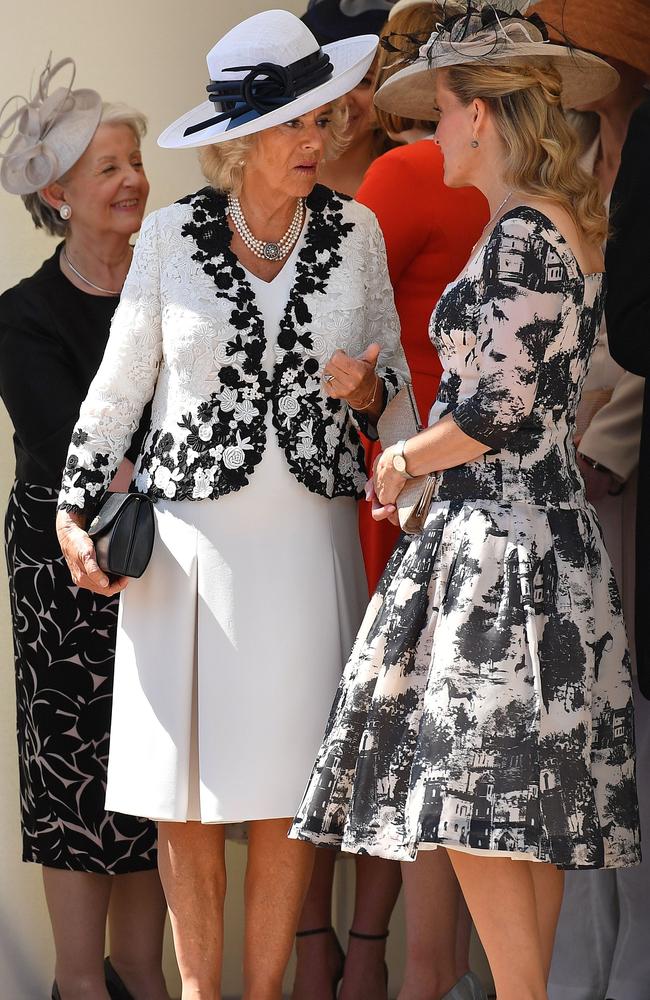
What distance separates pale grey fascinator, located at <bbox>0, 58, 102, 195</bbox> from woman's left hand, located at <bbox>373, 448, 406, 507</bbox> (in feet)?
5.07

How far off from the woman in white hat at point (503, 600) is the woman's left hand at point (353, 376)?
0.15m

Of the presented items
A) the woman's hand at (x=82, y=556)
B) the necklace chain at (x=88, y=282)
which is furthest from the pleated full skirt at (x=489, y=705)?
the necklace chain at (x=88, y=282)

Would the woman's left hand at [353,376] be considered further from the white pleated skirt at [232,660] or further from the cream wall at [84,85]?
the cream wall at [84,85]

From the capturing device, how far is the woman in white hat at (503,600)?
2551 mm

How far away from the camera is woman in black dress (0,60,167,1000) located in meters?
3.64

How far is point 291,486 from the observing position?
290 centimetres

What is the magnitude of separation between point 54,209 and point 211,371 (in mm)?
1243

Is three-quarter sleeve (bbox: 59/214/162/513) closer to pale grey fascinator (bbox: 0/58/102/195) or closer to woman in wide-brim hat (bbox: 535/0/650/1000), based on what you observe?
pale grey fascinator (bbox: 0/58/102/195)

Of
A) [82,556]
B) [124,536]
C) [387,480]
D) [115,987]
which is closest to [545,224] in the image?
[387,480]

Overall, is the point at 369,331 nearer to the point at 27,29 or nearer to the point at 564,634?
the point at 564,634

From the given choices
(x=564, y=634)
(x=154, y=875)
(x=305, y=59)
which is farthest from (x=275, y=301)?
(x=154, y=875)

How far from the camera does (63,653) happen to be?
12.1 feet

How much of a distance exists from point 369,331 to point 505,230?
0.53 metres

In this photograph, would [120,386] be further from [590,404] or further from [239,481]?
[590,404]
